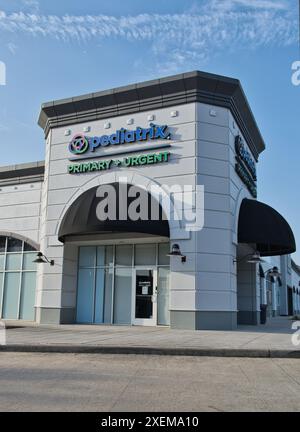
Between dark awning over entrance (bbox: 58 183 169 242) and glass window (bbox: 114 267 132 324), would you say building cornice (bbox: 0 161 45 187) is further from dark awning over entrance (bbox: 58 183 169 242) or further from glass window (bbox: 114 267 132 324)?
glass window (bbox: 114 267 132 324)

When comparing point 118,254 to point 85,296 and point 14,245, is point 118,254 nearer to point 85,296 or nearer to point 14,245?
point 85,296

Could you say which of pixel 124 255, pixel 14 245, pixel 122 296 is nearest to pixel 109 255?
pixel 124 255

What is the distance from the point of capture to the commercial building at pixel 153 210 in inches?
634

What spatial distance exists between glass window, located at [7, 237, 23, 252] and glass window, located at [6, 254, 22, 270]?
0.29 meters

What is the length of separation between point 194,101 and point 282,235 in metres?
6.05

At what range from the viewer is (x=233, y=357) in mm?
10047

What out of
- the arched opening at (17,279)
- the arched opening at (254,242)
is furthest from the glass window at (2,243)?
the arched opening at (254,242)

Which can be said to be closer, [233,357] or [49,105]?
[233,357]

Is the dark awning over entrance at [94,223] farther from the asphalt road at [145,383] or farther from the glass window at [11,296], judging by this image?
the asphalt road at [145,383]

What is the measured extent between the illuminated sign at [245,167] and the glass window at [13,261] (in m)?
10.9

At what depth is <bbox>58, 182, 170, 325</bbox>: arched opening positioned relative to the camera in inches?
645

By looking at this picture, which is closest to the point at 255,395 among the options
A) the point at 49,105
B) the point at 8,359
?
the point at 8,359
